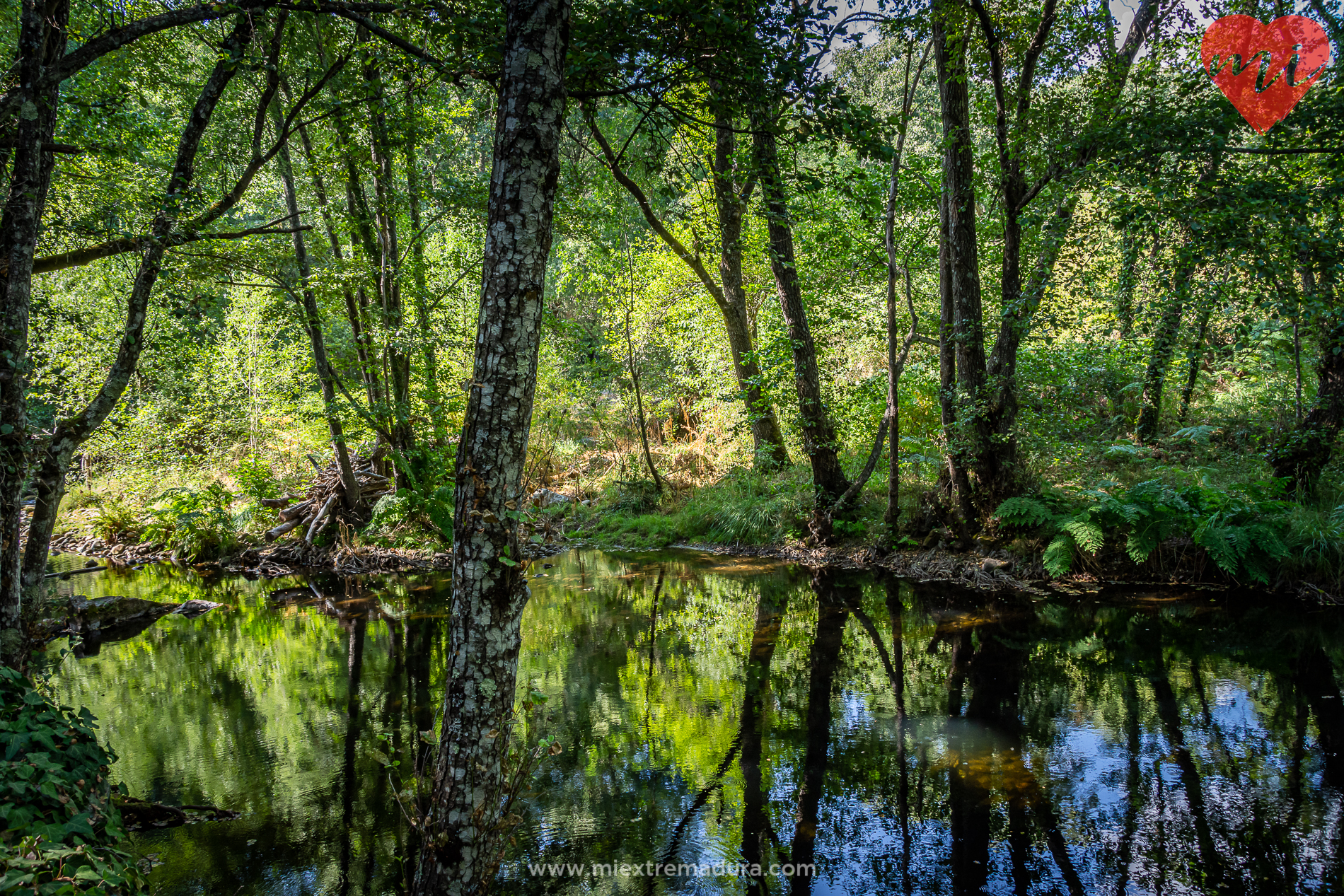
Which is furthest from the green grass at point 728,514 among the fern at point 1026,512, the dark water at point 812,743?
the dark water at point 812,743

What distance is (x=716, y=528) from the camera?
1291 cm

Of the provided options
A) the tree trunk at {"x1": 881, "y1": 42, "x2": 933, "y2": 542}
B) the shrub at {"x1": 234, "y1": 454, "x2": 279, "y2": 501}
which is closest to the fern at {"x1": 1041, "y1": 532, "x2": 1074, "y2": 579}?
the tree trunk at {"x1": 881, "y1": 42, "x2": 933, "y2": 542}

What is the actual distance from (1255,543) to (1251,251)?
3143mm

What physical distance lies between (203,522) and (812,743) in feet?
43.7

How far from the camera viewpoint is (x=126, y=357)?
568cm

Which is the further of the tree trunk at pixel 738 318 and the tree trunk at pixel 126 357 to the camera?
the tree trunk at pixel 738 318

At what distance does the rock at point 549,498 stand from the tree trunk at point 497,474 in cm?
1332

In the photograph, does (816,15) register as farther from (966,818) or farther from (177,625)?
(177,625)

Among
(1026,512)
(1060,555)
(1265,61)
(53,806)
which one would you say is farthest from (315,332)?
(1265,61)

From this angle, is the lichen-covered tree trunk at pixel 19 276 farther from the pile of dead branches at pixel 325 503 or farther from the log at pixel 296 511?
the log at pixel 296 511

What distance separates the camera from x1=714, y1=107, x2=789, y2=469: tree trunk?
1117cm

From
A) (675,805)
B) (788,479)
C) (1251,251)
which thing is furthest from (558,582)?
(1251,251)

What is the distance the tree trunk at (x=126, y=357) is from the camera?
198 inches

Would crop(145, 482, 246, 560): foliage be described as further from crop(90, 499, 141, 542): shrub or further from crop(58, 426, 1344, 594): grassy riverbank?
crop(90, 499, 141, 542): shrub
